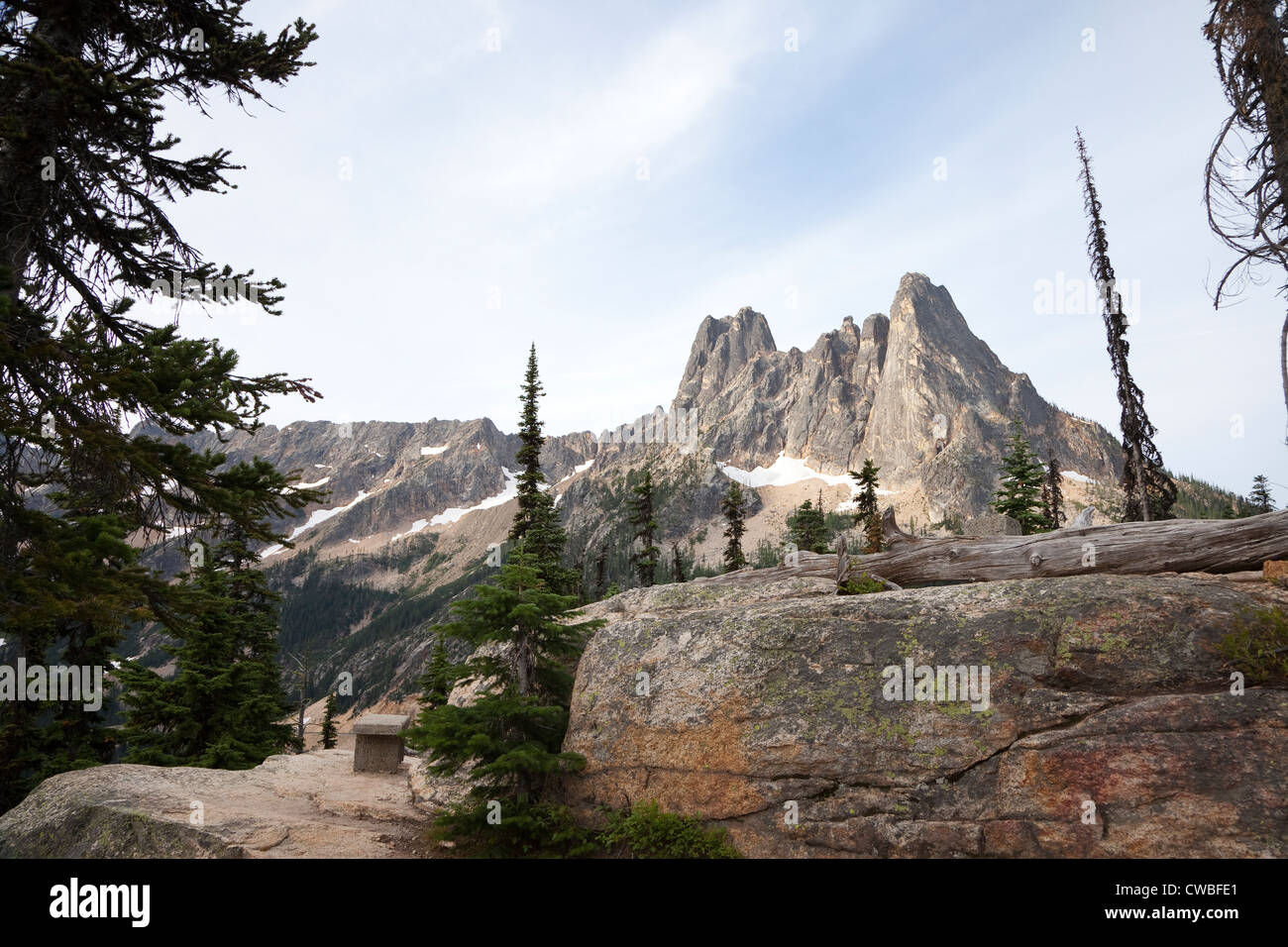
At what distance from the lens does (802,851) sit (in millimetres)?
9508

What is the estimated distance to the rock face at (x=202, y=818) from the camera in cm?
916

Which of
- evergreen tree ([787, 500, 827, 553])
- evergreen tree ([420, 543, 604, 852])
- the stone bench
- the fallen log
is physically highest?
evergreen tree ([787, 500, 827, 553])

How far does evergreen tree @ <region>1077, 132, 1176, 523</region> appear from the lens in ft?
83.5

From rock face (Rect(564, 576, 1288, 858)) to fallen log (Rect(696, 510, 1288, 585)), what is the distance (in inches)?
46.1

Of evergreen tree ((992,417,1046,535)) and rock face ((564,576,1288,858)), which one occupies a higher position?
evergreen tree ((992,417,1046,535))

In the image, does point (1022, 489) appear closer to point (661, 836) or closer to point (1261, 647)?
point (1261, 647)

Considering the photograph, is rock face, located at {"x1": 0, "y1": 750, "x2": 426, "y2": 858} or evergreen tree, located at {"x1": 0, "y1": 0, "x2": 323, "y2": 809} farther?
rock face, located at {"x1": 0, "y1": 750, "x2": 426, "y2": 858}

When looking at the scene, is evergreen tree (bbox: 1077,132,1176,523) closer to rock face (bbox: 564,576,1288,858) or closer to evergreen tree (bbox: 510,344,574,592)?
rock face (bbox: 564,576,1288,858)

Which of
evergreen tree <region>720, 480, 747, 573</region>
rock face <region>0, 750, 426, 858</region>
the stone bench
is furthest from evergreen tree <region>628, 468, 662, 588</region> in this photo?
rock face <region>0, 750, 426, 858</region>

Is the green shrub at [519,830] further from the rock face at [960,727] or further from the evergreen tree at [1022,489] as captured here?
the evergreen tree at [1022,489]

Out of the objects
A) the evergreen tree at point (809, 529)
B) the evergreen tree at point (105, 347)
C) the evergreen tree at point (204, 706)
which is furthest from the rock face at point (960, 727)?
the evergreen tree at point (809, 529)

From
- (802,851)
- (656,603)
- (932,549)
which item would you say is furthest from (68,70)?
(932,549)
